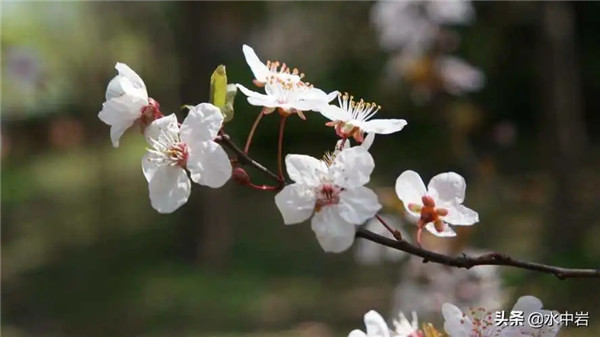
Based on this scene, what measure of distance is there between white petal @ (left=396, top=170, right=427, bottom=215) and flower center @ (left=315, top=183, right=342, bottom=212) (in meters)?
0.07

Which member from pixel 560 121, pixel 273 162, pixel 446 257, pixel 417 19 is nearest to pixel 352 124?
pixel 446 257

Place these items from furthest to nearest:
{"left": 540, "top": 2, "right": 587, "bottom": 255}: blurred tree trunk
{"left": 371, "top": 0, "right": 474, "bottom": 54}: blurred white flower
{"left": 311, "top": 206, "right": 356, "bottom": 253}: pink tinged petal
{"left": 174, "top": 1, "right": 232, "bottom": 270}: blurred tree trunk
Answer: {"left": 174, "top": 1, "right": 232, "bottom": 270}: blurred tree trunk < {"left": 540, "top": 2, "right": 587, "bottom": 255}: blurred tree trunk < {"left": 371, "top": 0, "right": 474, "bottom": 54}: blurred white flower < {"left": 311, "top": 206, "right": 356, "bottom": 253}: pink tinged petal

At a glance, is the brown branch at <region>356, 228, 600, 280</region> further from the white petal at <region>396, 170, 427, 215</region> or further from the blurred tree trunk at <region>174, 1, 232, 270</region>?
the blurred tree trunk at <region>174, 1, 232, 270</region>

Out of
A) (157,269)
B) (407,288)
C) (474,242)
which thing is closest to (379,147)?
(157,269)

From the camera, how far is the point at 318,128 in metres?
5.34

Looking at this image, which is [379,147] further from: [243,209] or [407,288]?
[407,288]

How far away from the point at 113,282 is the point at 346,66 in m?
2.56

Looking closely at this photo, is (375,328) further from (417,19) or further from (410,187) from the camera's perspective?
(417,19)

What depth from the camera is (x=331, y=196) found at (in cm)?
58

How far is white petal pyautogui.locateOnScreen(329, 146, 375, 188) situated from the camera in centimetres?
58

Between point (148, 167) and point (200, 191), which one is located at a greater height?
point (148, 167)

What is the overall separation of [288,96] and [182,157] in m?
0.10

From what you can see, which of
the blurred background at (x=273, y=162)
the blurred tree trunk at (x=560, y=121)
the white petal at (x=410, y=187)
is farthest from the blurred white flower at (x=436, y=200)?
the blurred tree trunk at (x=560, y=121)

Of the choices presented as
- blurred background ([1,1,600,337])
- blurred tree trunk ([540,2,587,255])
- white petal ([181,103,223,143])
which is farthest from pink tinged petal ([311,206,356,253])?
blurred tree trunk ([540,2,587,255])
